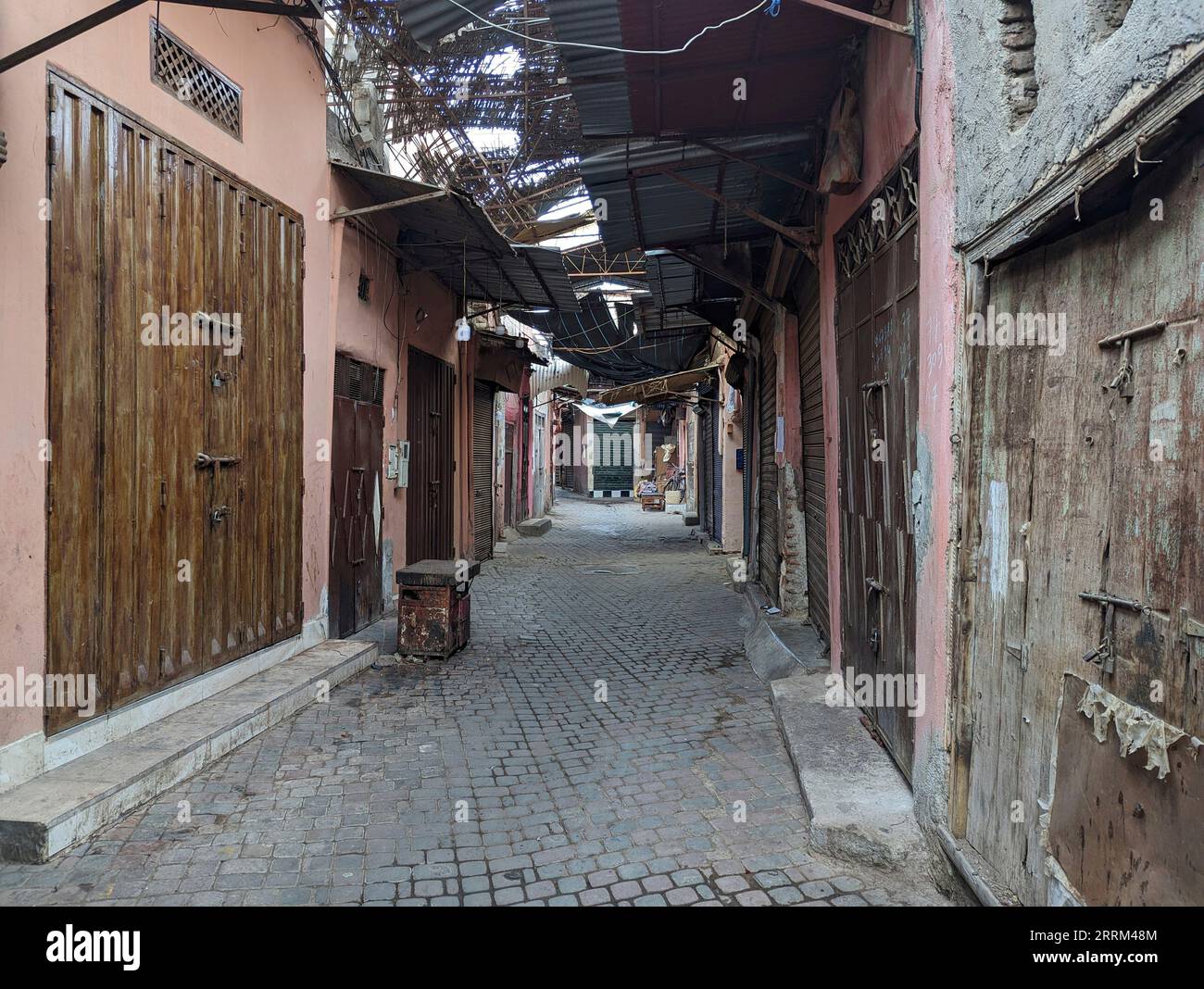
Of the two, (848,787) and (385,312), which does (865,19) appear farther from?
(385,312)

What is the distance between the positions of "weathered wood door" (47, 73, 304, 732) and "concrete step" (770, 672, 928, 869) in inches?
152

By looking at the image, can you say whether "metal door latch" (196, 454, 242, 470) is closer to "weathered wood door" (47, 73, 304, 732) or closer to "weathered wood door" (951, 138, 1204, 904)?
"weathered wood door" (47, 73, 304, 732)

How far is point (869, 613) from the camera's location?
4695 millimetres

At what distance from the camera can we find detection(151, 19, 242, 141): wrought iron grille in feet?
15.9

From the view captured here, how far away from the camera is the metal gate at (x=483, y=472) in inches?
582

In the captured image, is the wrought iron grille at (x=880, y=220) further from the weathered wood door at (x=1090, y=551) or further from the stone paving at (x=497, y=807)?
the stone paving at (x=497, y=807)

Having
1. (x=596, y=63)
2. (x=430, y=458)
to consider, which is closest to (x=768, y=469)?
(x=430, y=458)

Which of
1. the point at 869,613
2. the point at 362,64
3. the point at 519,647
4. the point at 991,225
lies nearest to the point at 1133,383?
the point at 991,225

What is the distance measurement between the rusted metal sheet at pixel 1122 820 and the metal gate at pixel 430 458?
8.56 m

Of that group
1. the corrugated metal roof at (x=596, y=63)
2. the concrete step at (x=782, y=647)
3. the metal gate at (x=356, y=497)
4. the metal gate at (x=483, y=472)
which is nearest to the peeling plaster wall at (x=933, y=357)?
the corrugated metal roof at (x=596, y=63)

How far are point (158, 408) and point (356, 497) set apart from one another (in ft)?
10.8

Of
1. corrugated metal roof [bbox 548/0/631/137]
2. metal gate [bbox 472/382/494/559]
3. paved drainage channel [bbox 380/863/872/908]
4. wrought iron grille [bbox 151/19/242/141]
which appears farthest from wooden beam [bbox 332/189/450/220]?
metal gate [bbox 472/382/494/559]

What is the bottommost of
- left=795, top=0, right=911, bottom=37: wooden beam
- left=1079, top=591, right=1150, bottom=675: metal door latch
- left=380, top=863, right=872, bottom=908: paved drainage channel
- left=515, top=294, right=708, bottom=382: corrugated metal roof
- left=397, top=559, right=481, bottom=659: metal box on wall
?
left=380, top=863, right=872, bottom=908: paved drainage channel
